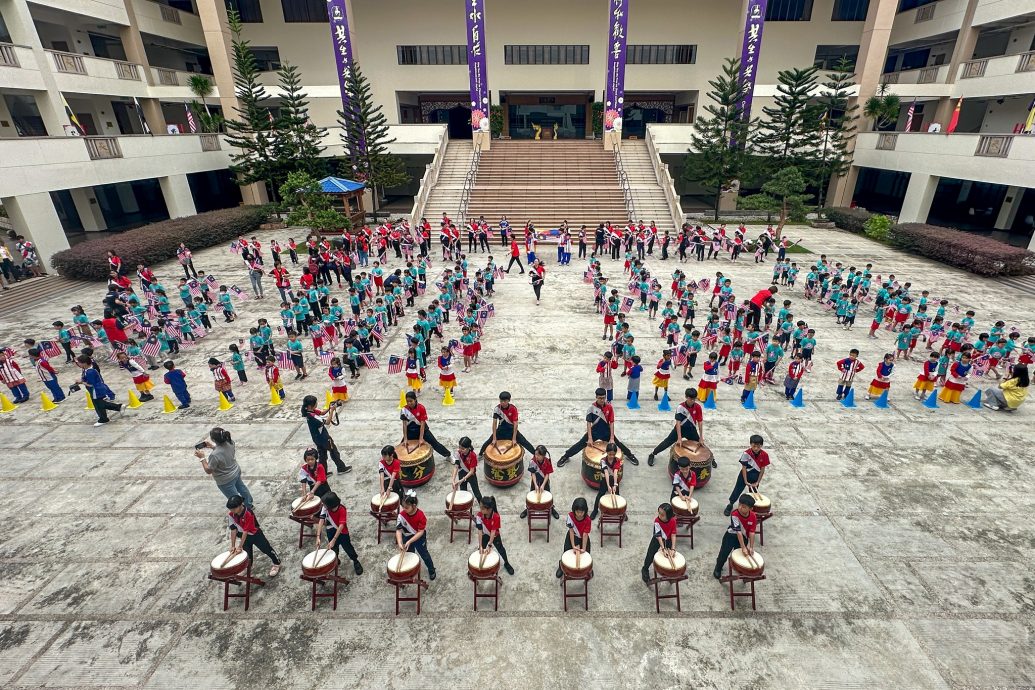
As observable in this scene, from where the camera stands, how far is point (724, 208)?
3775 centimetres

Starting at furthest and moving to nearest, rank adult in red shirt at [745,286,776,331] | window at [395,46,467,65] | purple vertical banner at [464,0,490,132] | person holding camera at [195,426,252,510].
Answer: window at [395,46,467,65] → purple vertical banner at [464,0,490,132] → adult in red shirt at [745,286,776,331] → person holding camera at [195,426,252,510]

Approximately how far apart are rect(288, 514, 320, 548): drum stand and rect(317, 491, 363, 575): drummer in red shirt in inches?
25.8

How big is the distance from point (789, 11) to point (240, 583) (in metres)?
48.3

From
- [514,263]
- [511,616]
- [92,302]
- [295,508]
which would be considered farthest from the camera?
[514,263]

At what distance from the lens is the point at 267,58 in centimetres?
3966

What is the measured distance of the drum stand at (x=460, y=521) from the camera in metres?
8.03

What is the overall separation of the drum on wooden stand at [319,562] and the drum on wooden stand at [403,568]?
872 millimetres

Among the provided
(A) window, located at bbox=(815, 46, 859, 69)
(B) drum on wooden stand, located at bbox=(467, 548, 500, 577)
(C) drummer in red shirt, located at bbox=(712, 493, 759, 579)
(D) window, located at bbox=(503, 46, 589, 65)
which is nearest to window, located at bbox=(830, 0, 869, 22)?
(A) window, located at bbox=(815, 46, 859, 69)

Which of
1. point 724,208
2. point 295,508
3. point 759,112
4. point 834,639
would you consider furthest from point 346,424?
point 759,112

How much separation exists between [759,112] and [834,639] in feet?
125

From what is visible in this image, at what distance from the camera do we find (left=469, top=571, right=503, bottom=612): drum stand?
6886mm

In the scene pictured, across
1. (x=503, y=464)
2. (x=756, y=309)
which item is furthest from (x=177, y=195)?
(x=756, y=309)

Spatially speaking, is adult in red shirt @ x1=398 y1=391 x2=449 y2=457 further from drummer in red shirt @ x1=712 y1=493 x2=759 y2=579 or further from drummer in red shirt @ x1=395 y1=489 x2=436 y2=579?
drummer in red shirt @ x1=712 y1=493 x2=759 y2=579

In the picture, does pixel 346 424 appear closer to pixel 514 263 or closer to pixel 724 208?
pixel 514 263
